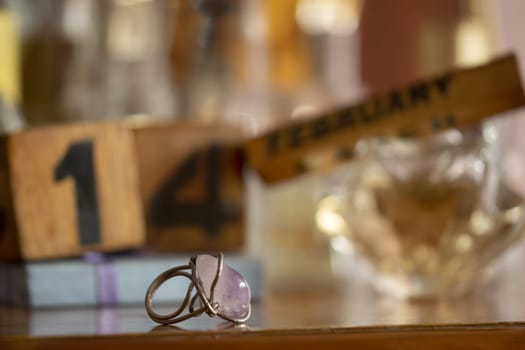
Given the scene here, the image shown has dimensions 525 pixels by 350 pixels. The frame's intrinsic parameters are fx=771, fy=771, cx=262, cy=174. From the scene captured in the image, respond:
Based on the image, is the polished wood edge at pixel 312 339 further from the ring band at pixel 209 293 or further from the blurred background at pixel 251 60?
the blurred background at pixel 251 60

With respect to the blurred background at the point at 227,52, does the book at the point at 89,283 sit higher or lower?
lower

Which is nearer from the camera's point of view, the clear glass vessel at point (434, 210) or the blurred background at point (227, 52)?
the clear glass vessel at point (434, 210)

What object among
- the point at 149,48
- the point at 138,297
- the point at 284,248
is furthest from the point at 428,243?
the point at 149,48

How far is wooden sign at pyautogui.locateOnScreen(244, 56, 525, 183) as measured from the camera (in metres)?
0.56

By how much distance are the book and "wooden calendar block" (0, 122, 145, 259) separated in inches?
0.7

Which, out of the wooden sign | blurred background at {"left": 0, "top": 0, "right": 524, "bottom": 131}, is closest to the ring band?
the wooden sign

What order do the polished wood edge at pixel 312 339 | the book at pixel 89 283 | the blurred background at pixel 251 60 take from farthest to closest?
the blurred background at pixel 251 60
the book at pixel 89 283
the polished wood edge at pixel 312 339

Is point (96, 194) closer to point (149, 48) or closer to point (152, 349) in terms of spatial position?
point (152, 349)

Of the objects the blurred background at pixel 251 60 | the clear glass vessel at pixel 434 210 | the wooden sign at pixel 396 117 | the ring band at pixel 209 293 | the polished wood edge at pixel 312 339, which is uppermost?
the blurred background at pixel 251 60

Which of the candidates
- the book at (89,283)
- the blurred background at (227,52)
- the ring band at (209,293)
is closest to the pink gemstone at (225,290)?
the ring band at (209,293)

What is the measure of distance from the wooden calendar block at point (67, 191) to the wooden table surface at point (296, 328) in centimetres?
6

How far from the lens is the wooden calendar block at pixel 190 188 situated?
0.66 meters

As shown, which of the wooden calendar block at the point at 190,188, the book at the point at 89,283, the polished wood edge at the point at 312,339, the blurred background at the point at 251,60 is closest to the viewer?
the polished wood edge at the point at 312,339

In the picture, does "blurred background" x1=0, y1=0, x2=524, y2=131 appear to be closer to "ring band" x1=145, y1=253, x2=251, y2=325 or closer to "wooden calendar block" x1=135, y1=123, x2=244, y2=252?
"wooden calendar block" x1=135, y1=123, x2=244, y2=252
